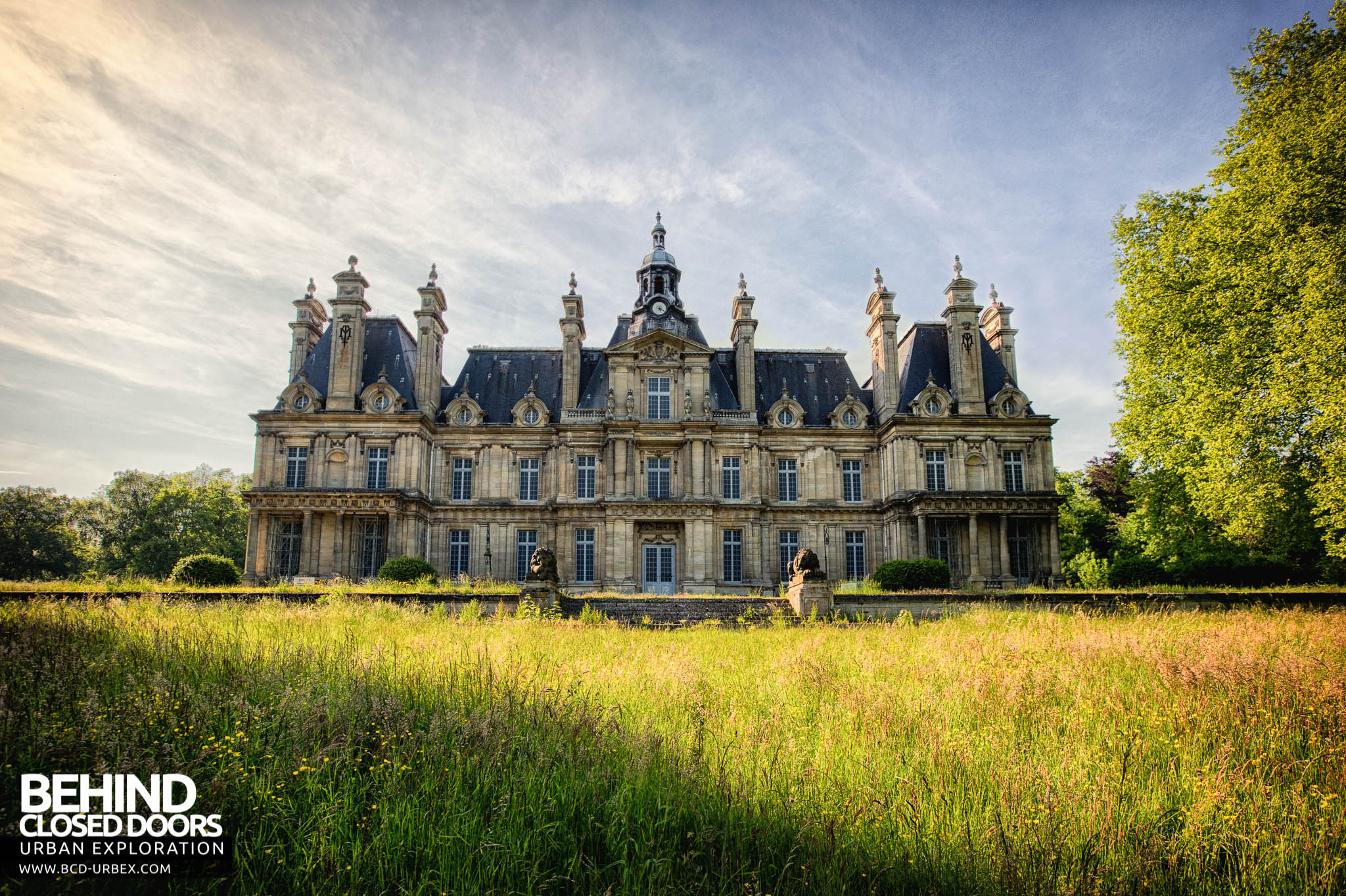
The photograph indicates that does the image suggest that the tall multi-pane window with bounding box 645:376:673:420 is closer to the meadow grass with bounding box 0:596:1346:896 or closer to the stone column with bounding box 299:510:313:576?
the stone column with bounding box 299:510:313:576

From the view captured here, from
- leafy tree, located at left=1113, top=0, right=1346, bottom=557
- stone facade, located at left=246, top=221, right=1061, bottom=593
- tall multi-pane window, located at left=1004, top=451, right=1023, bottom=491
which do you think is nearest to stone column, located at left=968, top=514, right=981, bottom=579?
stone facade, located at left=246, top=221, right=1061, bottom=593

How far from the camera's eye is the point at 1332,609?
55.8ft

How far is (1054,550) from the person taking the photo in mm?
31969

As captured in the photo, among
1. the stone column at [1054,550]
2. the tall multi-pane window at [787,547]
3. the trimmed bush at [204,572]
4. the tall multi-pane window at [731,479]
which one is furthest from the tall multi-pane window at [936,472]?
the trimmed bush at [204,572]

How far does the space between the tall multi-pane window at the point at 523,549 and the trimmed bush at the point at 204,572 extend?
1129 cm

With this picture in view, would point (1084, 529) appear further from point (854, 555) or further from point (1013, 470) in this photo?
point (854, 555)

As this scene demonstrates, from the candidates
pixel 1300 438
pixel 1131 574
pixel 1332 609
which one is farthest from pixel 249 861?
pixel 1131 574

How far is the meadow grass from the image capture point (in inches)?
146

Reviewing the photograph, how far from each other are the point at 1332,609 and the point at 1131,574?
10391 millimetres

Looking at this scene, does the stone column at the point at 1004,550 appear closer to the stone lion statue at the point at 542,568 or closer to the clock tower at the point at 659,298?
the clock tower at the point at 659,298

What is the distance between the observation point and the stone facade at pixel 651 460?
3206cm

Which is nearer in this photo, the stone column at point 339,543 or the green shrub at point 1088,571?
the green shrub at point 1088,571

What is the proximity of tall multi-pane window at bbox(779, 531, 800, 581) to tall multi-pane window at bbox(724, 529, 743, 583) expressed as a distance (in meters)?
2.10

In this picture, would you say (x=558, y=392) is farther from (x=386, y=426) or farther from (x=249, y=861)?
(x=249, y=861)
